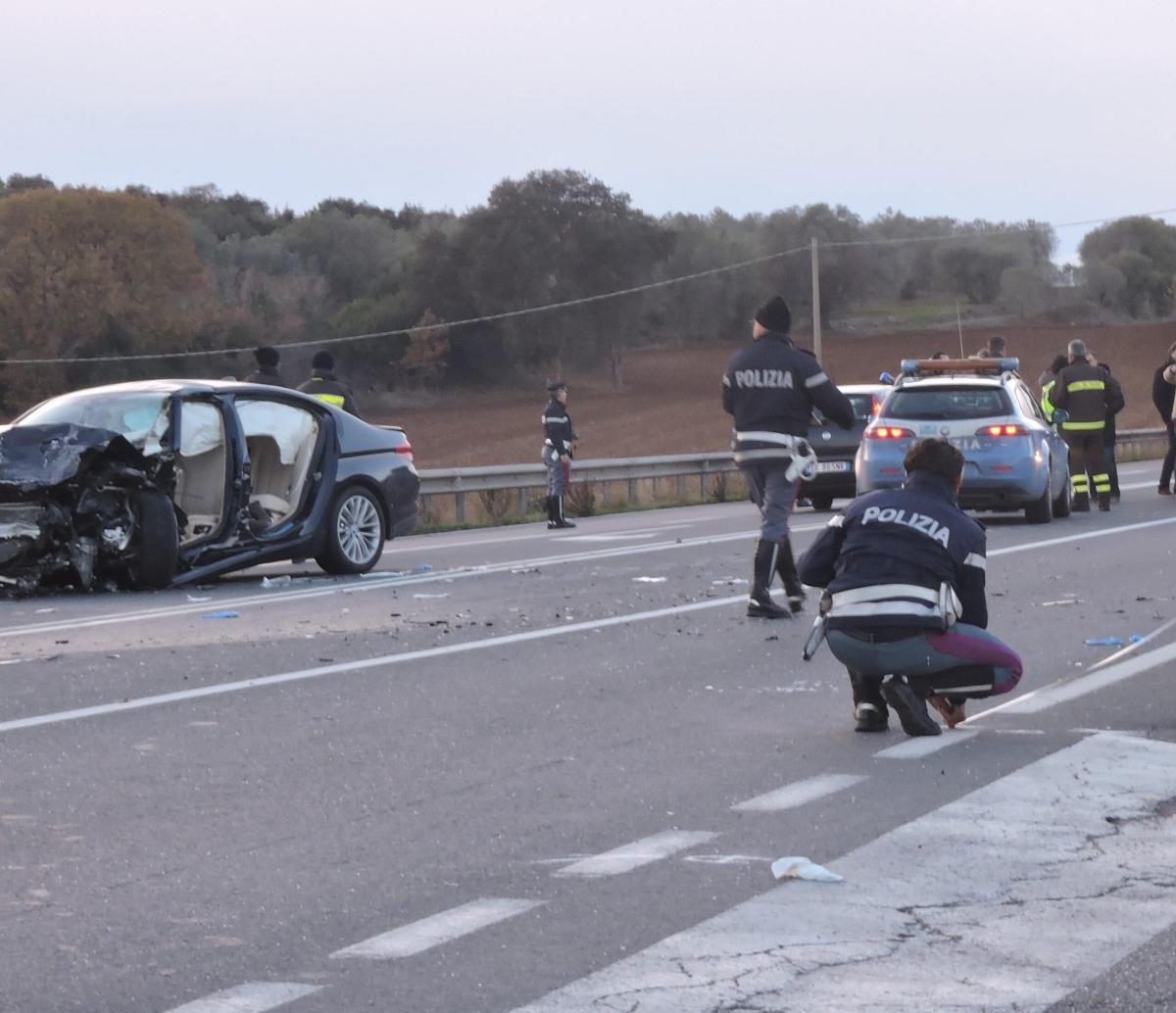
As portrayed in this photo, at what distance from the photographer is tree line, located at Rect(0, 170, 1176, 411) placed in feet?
232

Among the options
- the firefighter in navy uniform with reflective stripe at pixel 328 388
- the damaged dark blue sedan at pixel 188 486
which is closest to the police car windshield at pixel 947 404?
the firefighter in navy uniform with reflective stripe at pixel 328 388

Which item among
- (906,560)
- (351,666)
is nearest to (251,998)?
(906,560)

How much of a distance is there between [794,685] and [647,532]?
11.5 meters

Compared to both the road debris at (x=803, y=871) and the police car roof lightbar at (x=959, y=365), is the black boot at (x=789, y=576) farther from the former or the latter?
the police car roof lightbar at (x=959, y=365)

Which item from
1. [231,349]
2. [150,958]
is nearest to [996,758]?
[150,958]

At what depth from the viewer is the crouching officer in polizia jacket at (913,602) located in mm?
8289

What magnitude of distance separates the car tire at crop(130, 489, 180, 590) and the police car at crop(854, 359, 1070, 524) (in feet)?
28.1

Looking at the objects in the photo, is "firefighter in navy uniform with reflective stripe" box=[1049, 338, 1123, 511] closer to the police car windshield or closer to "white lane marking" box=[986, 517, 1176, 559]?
"white lane marking" box=[986, 517, 1176, 559]

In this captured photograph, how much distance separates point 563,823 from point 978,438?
15297 mm

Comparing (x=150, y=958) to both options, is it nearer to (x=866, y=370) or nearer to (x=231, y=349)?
(x=231, y=349)

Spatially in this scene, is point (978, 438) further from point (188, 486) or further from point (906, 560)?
point (906, 560)

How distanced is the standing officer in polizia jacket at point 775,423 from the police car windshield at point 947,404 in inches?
349

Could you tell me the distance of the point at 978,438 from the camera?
21.5m

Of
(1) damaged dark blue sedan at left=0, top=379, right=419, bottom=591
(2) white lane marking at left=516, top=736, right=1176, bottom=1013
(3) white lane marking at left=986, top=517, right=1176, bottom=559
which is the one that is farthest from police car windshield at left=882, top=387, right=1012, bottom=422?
(2) white lane marking at left=516, top=736, right=1176, bottom=1013
